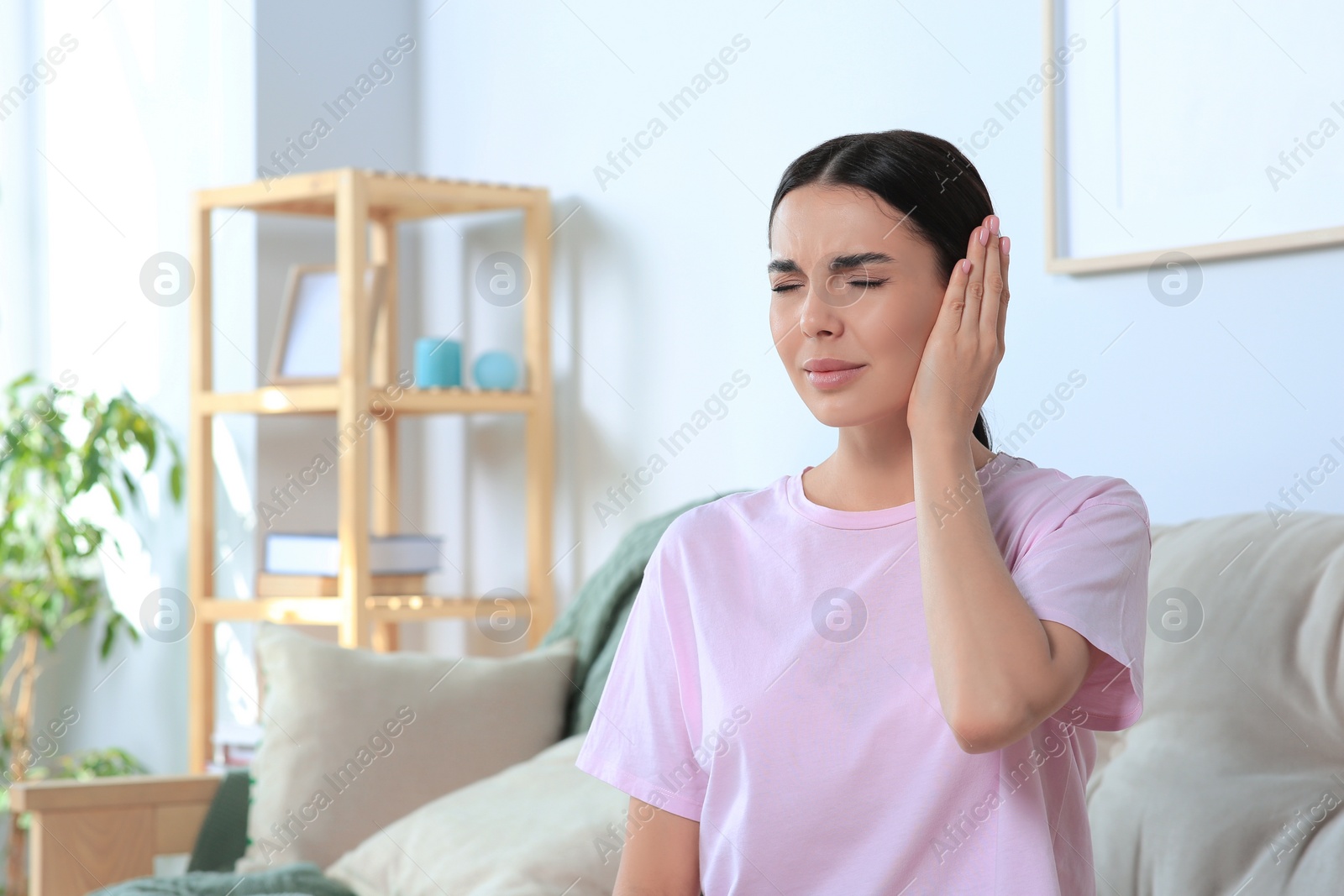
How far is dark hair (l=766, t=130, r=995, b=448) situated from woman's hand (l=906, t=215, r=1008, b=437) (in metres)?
0.02

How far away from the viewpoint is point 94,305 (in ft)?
10.8

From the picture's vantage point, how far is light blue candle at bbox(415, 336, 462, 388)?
2.74 m

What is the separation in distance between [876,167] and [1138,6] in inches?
34.7

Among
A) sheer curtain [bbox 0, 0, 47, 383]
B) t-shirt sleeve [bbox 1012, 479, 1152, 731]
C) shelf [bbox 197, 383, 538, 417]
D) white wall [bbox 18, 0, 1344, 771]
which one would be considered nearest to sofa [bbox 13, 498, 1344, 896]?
white wall [bbox 18, 0, 1344, 771]

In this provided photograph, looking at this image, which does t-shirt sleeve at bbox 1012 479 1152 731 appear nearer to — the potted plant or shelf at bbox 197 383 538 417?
shelf at bbox 197 383 538 417

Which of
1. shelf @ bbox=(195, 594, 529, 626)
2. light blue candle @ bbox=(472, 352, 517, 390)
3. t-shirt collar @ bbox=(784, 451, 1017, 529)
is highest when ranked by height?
light blue candle @ bbox=(472, 352, 517, 390)

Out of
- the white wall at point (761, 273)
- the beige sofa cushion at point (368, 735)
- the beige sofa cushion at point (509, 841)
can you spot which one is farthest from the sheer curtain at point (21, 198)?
the beige sofa cushion at point (509, 841)

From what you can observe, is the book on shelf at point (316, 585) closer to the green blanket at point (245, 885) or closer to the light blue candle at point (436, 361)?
the light blue candle at point (436, 361)

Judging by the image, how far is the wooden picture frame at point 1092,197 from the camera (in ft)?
5.22

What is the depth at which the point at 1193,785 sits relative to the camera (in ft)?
4.28

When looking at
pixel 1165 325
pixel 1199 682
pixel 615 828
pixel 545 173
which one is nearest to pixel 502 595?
pixel 545 173

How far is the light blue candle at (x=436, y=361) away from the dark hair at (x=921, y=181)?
5.75 ft

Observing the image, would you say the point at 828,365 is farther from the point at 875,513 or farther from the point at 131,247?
the point at 131,247

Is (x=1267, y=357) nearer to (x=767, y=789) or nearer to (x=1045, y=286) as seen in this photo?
(x=1045, y=286)
